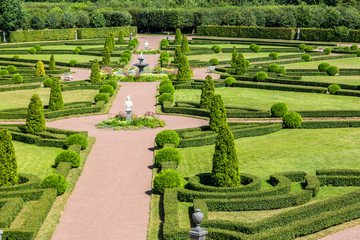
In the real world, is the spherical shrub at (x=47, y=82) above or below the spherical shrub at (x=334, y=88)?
below

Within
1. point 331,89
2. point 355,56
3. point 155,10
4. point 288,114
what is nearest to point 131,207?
point 288,114

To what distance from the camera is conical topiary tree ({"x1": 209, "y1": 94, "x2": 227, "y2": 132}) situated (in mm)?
27609

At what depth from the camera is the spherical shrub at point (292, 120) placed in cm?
3047

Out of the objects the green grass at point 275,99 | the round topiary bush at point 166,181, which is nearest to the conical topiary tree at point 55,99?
the green grass at point 275,99

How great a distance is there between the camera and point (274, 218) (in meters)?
16.5

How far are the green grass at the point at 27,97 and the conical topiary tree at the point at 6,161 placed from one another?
17796 mm

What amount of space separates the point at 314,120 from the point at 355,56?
128 feet

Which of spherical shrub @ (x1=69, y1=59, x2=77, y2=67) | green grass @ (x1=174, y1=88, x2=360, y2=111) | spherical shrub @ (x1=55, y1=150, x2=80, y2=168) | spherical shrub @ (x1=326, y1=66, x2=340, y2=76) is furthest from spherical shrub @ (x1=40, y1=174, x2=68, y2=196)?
spherical shrub @ (x1=69, y1=59, x2=77, y2=67)

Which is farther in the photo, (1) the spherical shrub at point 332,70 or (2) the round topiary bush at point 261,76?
(1) the spherical shrub at point 332,70

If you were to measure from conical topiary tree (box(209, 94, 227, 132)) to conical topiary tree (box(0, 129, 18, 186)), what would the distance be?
37.6 ft

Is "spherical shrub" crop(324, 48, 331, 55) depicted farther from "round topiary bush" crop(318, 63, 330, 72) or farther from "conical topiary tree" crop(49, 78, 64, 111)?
"conical topiary tree" crop(49, 78, 64, 111)

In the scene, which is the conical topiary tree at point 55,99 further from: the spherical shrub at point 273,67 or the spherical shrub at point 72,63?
the spherical shrub at point 273,67

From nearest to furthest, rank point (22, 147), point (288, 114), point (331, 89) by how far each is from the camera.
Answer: point (22, 147), point (288, 114), point (331, 89)

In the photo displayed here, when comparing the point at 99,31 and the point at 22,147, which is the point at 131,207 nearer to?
the point at 22,147
